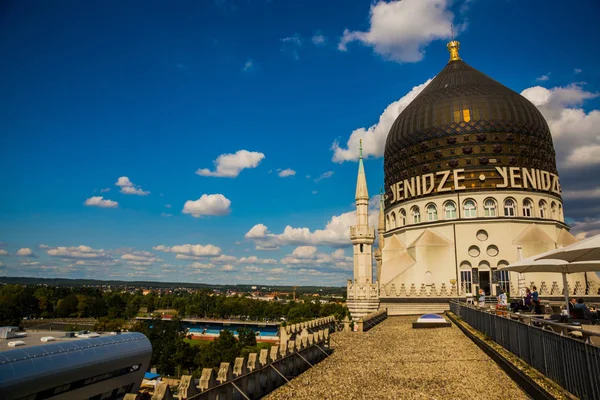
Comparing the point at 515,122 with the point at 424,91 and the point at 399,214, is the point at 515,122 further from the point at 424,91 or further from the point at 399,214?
the point at 399,214

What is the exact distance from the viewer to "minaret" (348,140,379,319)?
45.9 m

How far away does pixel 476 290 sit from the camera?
50.6m

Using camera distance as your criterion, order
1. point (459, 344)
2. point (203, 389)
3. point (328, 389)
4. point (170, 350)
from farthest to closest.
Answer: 1. point (170, 350)
2. point (459, 344)
3. point (328, 389)
4. point (203, 389)

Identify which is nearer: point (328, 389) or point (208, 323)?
point (328, 389)

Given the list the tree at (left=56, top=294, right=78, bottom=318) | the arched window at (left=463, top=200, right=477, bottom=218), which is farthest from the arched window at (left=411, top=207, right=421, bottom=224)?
the tree at (left=56, top=294, right=78, bottom=318)

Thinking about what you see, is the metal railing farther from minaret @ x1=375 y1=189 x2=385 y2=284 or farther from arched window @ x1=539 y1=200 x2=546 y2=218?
minaret @ x1=375 y1=189 x2=385 y2=284

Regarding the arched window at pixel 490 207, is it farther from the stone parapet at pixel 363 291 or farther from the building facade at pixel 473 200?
the stone parapet at pixel 363 291

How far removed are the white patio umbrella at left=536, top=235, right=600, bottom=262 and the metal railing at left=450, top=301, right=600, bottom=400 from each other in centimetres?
275

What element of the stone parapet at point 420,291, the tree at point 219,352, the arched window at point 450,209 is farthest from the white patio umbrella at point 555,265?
the tree at point 219,352

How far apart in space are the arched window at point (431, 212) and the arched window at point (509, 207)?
837 centimetres

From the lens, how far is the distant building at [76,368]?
84.1 ft

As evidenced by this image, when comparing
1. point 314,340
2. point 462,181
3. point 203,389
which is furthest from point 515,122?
point 203,389

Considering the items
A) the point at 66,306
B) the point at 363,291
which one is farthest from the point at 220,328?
the point at 363,291

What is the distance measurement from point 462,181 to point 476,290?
44.4ft
